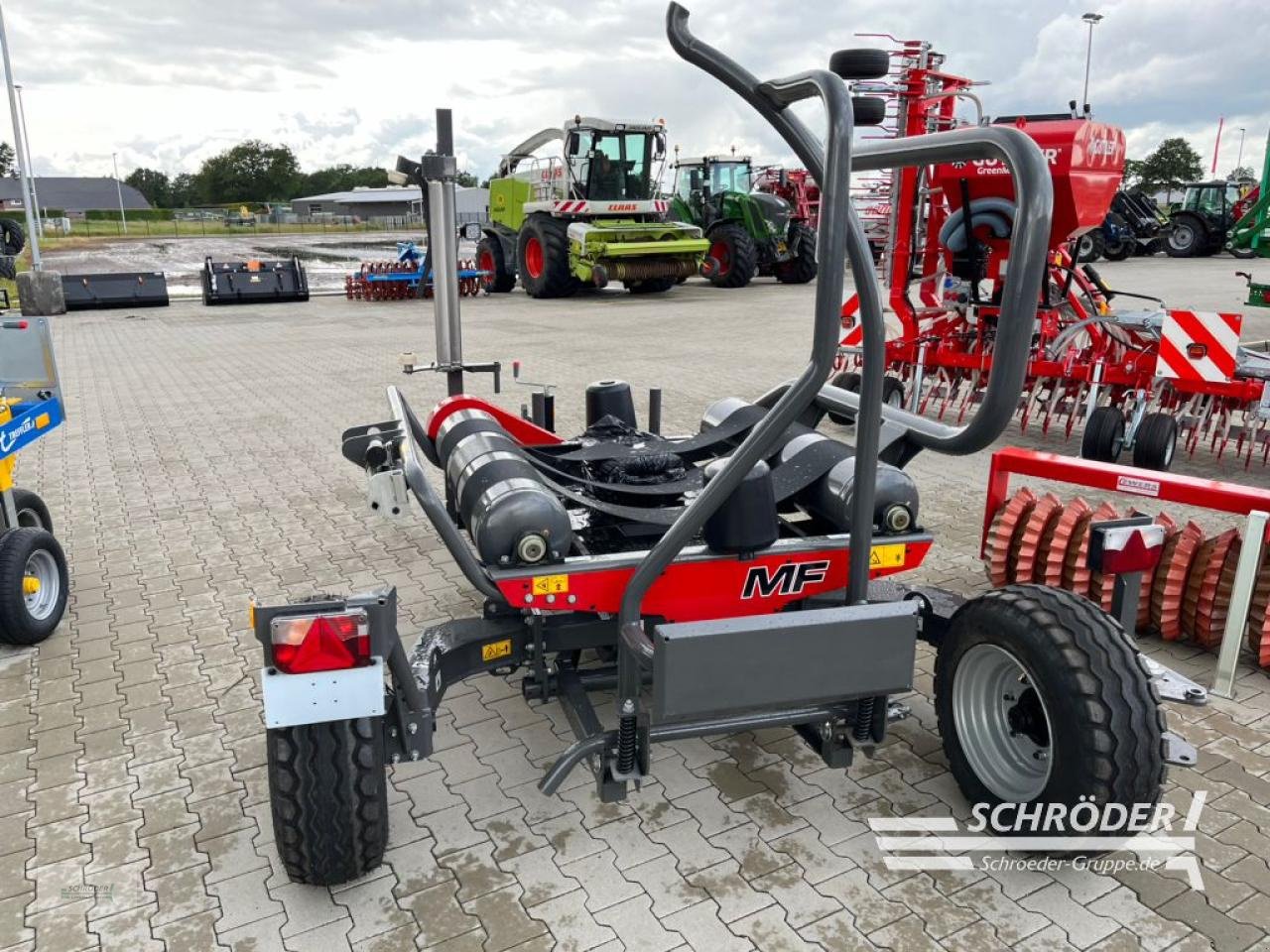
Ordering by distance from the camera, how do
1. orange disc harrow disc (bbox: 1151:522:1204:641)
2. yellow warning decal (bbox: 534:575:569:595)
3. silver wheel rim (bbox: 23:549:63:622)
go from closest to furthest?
yellow warning decal (bbox: 534:575:569:595), orange disc harrow disc (bbox: 1151:522:1204:641), silver wheel rim (bbox: 23:549:63:622)

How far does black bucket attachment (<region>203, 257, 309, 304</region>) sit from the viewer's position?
62.5 feet

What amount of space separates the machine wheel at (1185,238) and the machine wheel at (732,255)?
14893mm

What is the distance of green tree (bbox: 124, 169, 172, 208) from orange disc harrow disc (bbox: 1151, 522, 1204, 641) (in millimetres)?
108145

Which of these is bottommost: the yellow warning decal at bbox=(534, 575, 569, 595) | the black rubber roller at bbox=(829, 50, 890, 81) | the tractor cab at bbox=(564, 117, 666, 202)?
the yellow warning decal at bbox=(534, 575, 569, 595)

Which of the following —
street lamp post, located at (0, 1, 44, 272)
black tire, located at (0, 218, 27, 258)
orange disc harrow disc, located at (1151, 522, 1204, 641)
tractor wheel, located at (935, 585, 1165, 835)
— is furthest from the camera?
black tire, located at (0, 218, 27, 258)

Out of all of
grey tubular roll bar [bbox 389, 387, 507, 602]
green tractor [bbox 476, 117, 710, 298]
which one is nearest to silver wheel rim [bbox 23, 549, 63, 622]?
grey tubular roll bar [bbox 389, 387, 507, 602]

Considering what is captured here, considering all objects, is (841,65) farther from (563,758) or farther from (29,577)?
(29,577)

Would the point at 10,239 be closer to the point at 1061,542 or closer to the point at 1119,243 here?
the point at 1061,542

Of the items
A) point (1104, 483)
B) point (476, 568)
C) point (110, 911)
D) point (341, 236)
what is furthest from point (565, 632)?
point (341, 236)

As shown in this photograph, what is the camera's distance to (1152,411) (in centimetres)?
732

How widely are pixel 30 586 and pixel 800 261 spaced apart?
19.2 metres

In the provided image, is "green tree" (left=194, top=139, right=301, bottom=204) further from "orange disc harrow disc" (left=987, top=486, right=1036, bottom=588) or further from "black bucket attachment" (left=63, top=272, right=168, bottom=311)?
"orange disc harrow disc" (left=987, top=486, right=1036, bottom=588)

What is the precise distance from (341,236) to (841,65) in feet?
177

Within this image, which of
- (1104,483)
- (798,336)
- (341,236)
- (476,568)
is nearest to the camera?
(476,568)
